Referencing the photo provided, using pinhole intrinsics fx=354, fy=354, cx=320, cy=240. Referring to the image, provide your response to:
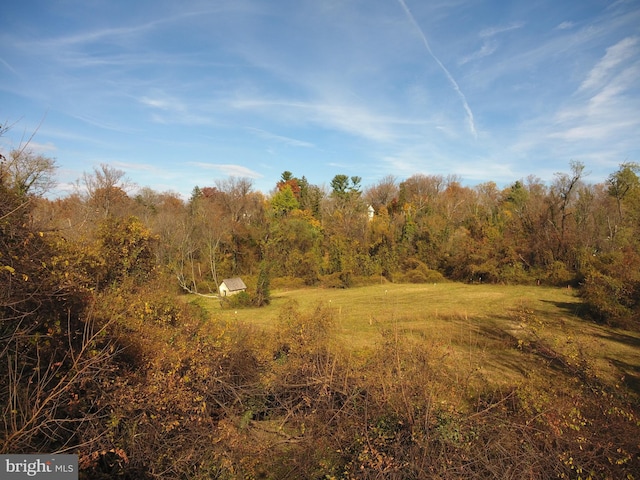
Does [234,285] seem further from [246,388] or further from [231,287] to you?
[246,388]

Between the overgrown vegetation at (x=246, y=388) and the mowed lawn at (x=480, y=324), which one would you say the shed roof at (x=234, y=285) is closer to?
the mowed lawn at (x=480, y=324)

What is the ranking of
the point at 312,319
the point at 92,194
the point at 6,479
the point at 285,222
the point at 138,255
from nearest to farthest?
the point at 6,479 < the point at 312,319 < the point at 138,255 < the point at 92,194 < the point at 285,222

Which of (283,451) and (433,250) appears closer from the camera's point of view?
(283,451)

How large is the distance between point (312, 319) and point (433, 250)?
2712 cm

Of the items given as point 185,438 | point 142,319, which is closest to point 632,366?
point 185,438

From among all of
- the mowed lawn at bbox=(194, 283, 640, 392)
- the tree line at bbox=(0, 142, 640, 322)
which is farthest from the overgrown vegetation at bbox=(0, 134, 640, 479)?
the tree line at bbox=(0, 142, 640, 322)

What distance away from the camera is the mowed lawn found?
23.4 ft

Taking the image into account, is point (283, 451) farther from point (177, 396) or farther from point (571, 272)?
point (571, 272)

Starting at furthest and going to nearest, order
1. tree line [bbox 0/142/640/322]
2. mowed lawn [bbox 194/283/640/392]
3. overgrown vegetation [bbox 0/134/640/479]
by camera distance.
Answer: tree line [bbox 0/142/640/322] < mowed lawn [bbox 194/283/640/392] < overgrown vegetation [bbox 0/134/640/479]

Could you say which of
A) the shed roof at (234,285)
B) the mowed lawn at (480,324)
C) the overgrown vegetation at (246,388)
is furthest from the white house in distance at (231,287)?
the overgrown vegetation at (246,388)

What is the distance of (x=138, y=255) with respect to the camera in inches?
357

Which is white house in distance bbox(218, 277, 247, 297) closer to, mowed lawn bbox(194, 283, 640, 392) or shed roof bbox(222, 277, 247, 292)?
shed roof bbox(222, 277, 247, 292)

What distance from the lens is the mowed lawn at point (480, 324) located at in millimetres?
7133

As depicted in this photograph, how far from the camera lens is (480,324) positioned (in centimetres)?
1498
